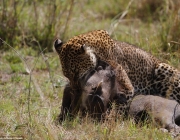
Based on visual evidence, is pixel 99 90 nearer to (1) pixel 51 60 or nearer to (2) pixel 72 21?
(1) pixel 51 60

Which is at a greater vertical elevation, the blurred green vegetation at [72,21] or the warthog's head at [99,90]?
the blurred green vegetation at [72,21]

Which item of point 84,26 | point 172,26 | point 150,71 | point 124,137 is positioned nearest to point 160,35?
point 172,26

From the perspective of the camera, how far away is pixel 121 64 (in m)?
9.18

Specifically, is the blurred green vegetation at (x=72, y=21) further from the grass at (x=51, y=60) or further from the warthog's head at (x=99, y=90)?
the warthog's head at (x=99, y=90)

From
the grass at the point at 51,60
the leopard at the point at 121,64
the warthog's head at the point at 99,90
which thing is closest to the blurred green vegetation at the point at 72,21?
the grass at the point at 51,60

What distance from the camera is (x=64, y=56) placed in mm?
8461

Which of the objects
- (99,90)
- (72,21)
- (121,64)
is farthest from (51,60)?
(99,90)

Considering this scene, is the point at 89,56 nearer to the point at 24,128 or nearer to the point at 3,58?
the point at 24,128

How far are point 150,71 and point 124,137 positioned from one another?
2.95 m

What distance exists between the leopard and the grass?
40 cm

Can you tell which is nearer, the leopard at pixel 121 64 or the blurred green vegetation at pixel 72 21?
the leopard at pixel 121 64

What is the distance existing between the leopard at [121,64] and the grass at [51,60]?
399mm

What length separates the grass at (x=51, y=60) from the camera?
22.8 ft

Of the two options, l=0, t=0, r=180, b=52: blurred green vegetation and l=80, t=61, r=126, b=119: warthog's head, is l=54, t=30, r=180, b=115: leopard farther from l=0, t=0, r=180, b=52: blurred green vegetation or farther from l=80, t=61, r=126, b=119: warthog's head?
l=0, t=0, r=180, b=52: blurred green vegetation
